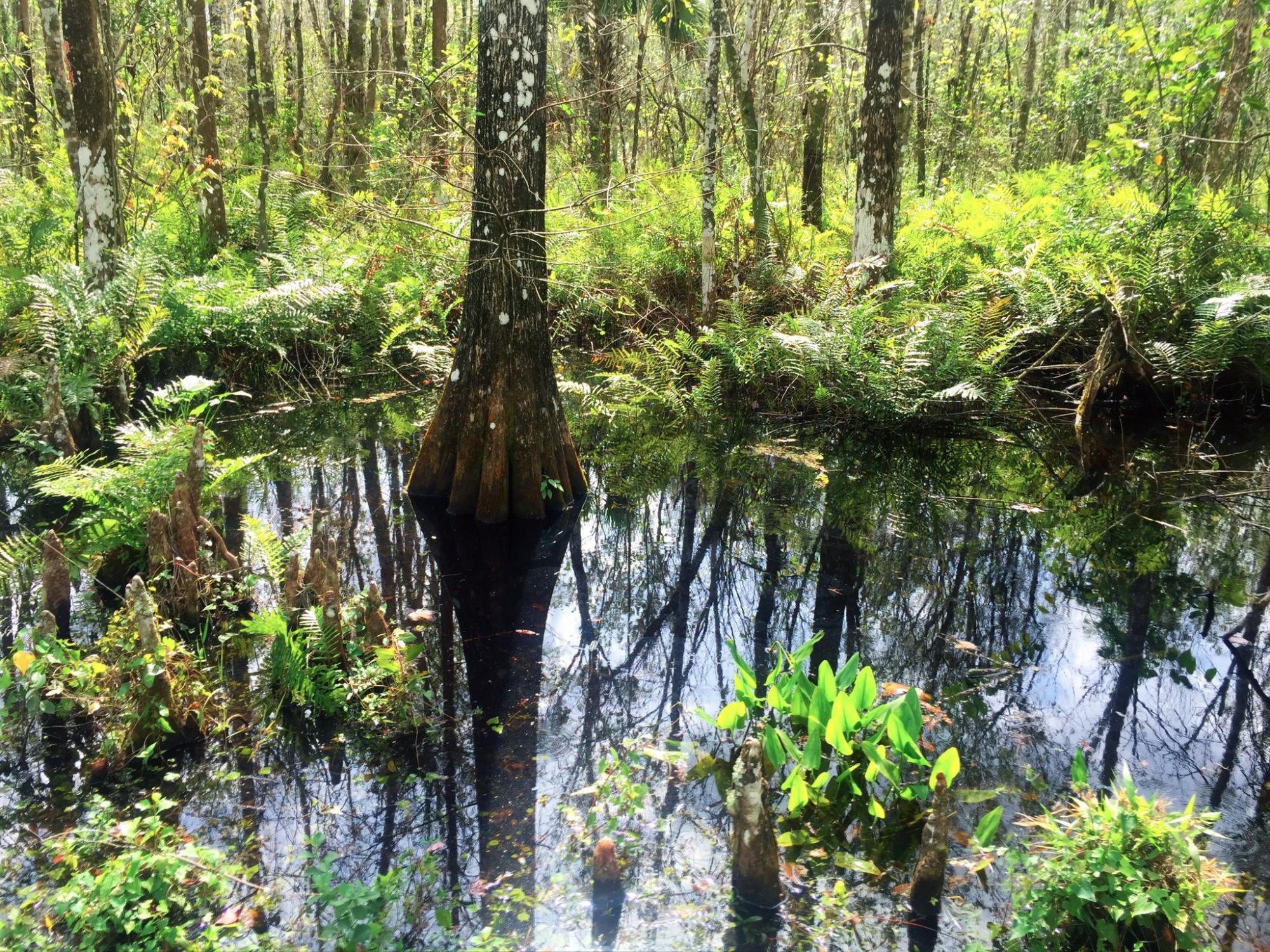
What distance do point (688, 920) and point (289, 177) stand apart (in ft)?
20.0

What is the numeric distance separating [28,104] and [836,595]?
740 inches

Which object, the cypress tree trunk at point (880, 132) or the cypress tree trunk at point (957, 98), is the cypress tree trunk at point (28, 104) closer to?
the cypress tree trunk at point (880, 132)

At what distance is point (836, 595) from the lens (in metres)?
5.89

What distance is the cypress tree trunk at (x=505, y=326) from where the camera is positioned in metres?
6.47

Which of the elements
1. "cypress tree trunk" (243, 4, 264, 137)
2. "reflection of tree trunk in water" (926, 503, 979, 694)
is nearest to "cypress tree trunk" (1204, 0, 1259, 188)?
"reflection of tree trunk in water" (926, 503, 979, 694)

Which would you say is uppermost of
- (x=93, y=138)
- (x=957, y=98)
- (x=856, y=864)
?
(x=957, y=98)

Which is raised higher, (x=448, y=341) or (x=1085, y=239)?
(x=1085, y=239)

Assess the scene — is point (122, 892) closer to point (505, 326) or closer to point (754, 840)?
point (754, 840)

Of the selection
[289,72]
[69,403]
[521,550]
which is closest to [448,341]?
[69,403]

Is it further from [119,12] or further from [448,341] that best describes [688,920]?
[119,12]

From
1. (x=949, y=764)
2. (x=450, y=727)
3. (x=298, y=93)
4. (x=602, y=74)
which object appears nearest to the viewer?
(x=949, y=764)

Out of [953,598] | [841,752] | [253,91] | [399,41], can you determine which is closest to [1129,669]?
[953,598]

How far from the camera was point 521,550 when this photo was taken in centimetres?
668

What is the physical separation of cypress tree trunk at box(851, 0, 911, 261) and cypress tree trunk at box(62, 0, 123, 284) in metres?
8.07
